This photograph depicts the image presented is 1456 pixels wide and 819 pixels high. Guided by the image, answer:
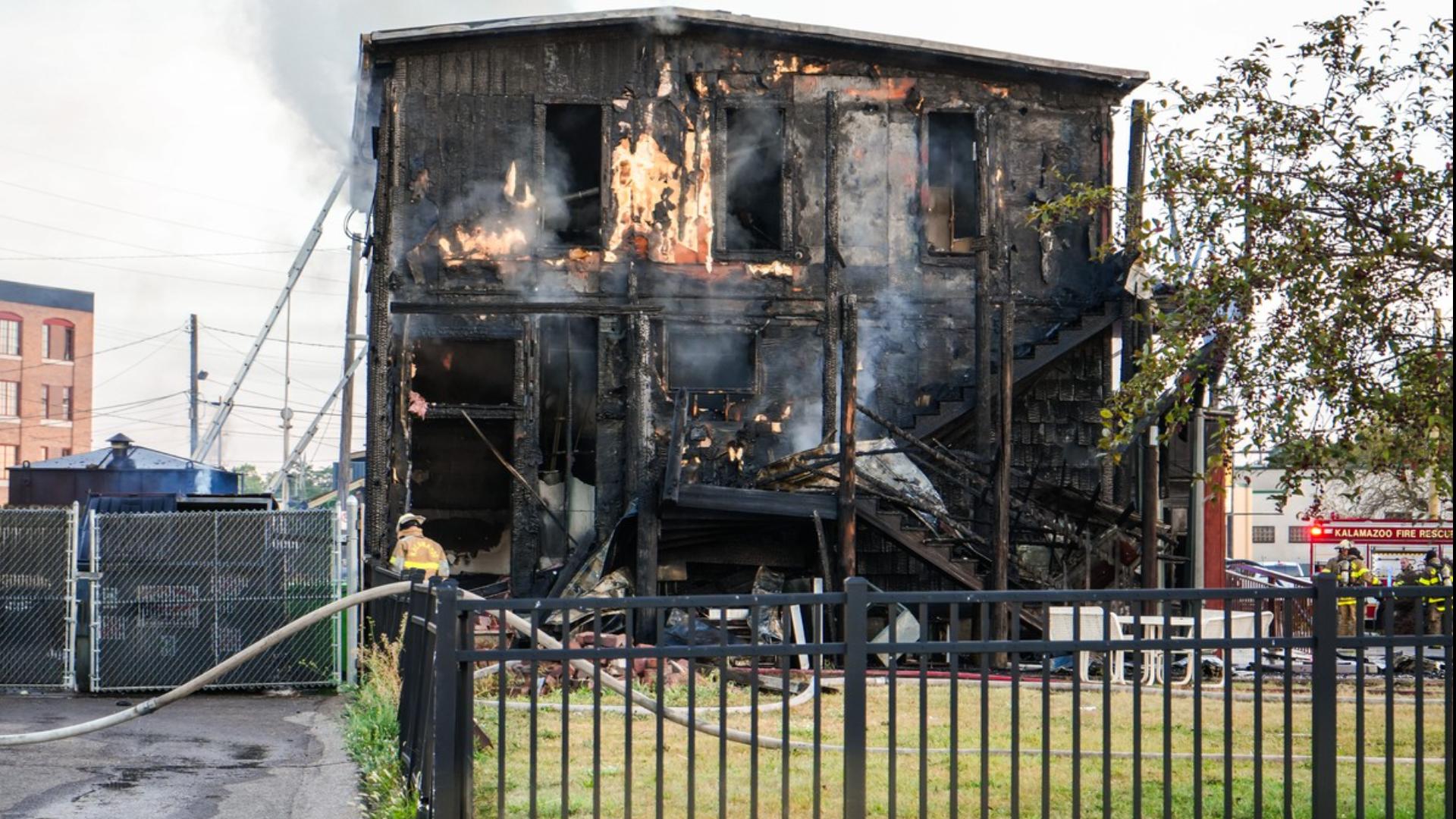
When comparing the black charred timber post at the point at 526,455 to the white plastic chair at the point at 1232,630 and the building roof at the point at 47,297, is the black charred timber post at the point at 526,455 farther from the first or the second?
the building roof at the point at 47,297

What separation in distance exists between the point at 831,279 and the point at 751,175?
77.3 inches

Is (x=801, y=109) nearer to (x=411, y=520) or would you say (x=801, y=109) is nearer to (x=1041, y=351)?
(x=1041, y=351)

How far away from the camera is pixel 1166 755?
6016 millimetres

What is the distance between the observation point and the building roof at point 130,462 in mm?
30500

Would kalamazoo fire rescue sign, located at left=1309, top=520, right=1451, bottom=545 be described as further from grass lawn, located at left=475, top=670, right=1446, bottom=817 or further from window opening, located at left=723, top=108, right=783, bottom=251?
grass lawn, located at left=475, top=670, right=1446, bottom=817

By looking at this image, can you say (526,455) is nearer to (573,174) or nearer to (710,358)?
(710,358)

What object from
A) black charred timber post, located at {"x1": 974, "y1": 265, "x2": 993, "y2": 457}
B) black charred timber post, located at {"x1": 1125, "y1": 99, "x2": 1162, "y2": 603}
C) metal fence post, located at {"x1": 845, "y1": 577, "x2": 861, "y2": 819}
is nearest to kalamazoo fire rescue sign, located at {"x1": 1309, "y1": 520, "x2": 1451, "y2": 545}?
black charred timber post, located at {"x1": 974, "y1": 265, "x2": 993, "y2": 457}

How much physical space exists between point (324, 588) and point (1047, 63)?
1273 centimetres

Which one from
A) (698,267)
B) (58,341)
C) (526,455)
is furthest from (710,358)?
(58,341)

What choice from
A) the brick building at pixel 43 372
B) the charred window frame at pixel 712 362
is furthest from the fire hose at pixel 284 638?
the brick building at pixel 43 372

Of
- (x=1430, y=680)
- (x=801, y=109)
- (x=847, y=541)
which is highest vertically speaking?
(x=801, y=109)

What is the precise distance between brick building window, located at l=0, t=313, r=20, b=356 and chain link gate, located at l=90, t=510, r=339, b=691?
180 ft

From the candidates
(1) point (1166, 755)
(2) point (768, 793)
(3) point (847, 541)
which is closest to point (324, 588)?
(3) point (847, 541)

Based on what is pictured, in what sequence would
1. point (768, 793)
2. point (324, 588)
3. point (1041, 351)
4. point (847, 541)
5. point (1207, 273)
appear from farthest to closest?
point (1041, 351) < point (847, 541) < point (324, 588) < point (768, 793) < point (1207, 273)
